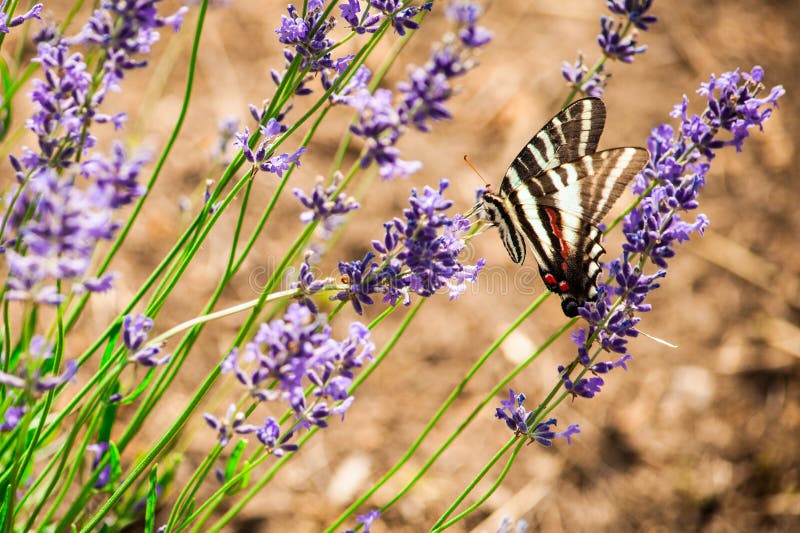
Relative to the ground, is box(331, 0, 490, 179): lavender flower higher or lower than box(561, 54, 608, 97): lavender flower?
lower

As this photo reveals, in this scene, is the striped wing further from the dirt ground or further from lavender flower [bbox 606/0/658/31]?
the dirt ground

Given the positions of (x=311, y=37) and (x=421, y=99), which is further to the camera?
(x=311, y=37)

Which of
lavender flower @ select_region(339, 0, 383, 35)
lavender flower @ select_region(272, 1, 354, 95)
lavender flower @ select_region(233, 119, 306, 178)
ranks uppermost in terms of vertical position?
lavender flower @ select_region(339, 0, 383, 35)

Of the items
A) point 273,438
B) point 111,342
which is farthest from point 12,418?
point 273,438

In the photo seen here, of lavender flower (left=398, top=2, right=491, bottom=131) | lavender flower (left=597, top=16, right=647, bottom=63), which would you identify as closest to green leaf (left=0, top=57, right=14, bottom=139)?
lavender flower (left=398, top=2, right=491, bottom=131)

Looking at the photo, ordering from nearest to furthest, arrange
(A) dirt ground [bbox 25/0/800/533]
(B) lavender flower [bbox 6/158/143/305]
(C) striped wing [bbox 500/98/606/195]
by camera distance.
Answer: (B) lavender flower [bbox 6/158/143/305]
(C) striped wing [bbox 500/98/606/195]
(A) dirt ground [bbox 25/0/800/533]

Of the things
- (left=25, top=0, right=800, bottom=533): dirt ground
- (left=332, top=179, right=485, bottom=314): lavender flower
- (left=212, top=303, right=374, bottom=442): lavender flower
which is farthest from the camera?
(left=25, top=0, right=800, bottom=533): dirt ground

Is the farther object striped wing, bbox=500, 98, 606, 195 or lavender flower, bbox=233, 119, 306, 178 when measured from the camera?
striped wing, bbox=500, 98, 606, 195

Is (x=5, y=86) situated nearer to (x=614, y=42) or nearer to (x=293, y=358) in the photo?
(x=293, y=358)
